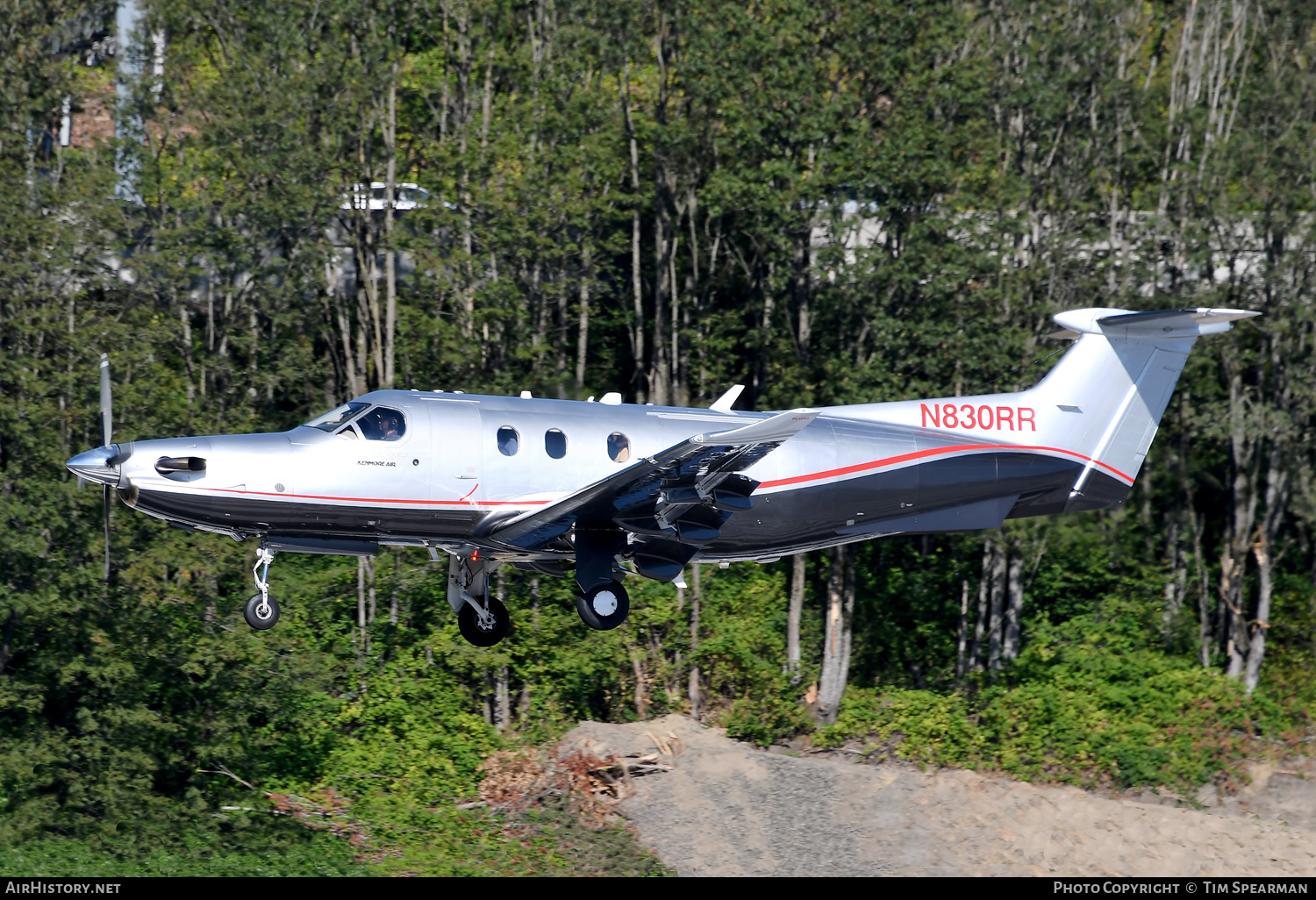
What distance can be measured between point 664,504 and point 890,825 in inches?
427

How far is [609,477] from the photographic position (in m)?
14.8

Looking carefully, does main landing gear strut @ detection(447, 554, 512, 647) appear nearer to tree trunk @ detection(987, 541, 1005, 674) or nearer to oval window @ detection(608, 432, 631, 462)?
oval window @ detection(608, 432, 631, 462)

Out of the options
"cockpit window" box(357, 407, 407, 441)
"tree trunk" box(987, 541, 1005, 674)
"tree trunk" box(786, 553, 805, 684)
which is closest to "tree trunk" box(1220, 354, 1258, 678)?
"tree trunk" box(987, 541, 1005, 674)

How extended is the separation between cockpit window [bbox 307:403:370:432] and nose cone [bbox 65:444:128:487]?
2121 millimetres

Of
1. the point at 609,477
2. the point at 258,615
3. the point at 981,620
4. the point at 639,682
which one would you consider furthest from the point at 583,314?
the point at 609,477

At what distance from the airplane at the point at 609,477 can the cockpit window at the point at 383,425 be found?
0.05 ft

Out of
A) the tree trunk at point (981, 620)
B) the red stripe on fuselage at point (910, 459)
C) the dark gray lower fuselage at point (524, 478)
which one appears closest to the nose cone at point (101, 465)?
the dark gray lower fuselage at point (524, 478)

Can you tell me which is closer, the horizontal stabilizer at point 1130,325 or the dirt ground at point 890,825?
the horizontal stabilizer at point 1130,325

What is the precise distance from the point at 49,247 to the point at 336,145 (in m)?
6.43

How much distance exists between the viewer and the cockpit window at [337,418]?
50.8 feet

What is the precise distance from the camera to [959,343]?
91.7ft

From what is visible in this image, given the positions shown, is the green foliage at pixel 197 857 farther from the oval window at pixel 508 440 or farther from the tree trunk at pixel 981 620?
the tree trunk at pixel 981 620

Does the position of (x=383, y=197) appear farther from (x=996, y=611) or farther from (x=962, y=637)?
(x=996, y=611)
